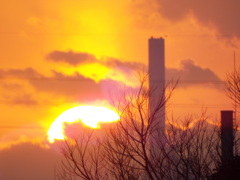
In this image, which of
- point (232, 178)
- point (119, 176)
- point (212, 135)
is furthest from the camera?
point (212, 135)

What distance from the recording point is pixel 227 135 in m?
33.7

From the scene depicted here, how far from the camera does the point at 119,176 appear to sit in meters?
27.4

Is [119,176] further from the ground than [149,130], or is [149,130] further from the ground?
[149,130]

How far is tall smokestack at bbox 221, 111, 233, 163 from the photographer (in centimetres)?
3046

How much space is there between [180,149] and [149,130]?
239cm

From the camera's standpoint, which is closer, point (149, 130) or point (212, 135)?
point (149, 130)

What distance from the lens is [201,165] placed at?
2781 cm

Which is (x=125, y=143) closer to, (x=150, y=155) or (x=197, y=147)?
(x=150, y=155)

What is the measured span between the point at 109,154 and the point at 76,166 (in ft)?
5.39

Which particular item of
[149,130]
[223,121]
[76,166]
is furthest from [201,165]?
[223,121]

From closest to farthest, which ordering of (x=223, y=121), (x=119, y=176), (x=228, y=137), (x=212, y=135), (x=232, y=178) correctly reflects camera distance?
(x=232, y=178) → (x=119, y=176) → (x=212, y=135) → (x=228, y=137) → (x=223, y=121)

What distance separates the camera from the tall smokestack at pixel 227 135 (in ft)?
99.9

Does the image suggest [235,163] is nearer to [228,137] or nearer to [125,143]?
[125,143]

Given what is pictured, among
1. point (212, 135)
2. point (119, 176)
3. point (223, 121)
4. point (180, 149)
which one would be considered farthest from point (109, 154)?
point (223, 121)
